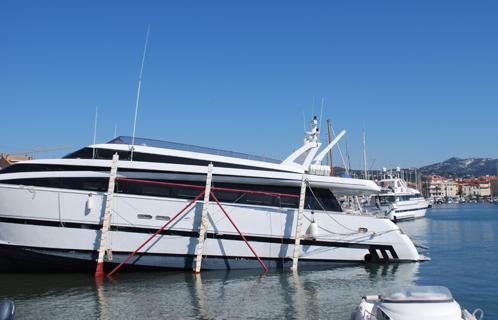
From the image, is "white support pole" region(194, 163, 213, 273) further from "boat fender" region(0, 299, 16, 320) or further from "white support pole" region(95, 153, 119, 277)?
"boat fender" region(0, 299, 16, 320)

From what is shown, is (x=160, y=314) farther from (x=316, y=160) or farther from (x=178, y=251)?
(x=316, y=160)

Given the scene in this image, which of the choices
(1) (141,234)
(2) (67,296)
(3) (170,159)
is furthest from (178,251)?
(2) (67,296)

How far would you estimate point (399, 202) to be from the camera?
6188 cm

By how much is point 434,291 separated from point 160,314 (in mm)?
6124

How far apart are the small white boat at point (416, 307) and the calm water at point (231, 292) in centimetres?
331

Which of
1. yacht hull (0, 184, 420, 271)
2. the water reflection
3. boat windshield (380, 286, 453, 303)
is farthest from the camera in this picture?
yacht hull (0, 184, 420, 271)

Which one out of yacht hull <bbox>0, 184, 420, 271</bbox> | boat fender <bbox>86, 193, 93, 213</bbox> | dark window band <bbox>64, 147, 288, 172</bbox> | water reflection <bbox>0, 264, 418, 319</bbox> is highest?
dark window band <bbox>64, 147, 288, 172</bbox>

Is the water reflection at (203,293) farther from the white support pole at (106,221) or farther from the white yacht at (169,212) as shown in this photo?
the white yacht at (169,212)

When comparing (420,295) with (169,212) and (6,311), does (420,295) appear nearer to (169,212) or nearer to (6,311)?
(6,311)

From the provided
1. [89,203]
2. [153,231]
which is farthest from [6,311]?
[153,231]

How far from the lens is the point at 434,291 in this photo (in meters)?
8.27

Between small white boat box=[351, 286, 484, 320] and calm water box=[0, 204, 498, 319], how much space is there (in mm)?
3310

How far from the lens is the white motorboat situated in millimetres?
60450

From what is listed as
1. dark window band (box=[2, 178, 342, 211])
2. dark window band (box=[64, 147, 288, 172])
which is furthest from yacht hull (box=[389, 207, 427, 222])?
dark window band (box=[64, 147, 288, 172])
